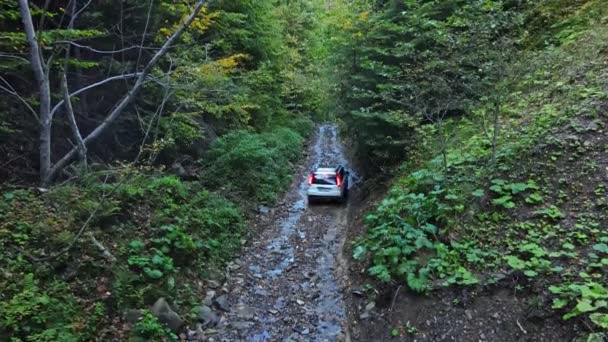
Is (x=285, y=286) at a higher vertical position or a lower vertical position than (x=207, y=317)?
lower

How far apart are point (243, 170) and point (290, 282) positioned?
6293mm

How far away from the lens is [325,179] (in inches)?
539

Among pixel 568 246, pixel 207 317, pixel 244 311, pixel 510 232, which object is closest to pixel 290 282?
pixel 244 311

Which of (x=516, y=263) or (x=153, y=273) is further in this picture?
(x=153, y=273)

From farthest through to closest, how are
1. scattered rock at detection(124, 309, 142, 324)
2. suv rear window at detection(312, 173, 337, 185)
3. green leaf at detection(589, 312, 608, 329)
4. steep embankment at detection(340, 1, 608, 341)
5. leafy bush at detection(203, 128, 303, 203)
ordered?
suv rear window at detection(312, 173, 337, 185), leafy bush at detection(203, 128, 303, 203), scattered rock at detection(124, 309, 142, 324), steep embankment at detection(340, 1, 608, 341), green leaf at detection(589, 312, 608, 329)

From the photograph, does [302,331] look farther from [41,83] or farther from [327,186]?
[327,186]

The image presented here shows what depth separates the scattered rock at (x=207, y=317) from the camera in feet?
22.1

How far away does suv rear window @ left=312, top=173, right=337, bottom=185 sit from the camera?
1362 cm

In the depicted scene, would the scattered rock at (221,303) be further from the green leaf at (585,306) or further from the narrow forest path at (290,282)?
the green leaf at (585,306)

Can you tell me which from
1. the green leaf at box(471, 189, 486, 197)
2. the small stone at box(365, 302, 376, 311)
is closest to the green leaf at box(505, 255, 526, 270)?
the green leaf at box(471, 189, 486, 197)

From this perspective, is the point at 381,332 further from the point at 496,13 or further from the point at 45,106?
the point at 45,106

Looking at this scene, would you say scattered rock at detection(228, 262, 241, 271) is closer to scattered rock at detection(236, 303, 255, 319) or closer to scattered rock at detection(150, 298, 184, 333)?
scattered rock at detection(236, 303, 255, 319)

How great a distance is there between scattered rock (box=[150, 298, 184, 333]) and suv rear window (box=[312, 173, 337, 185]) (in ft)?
26.5

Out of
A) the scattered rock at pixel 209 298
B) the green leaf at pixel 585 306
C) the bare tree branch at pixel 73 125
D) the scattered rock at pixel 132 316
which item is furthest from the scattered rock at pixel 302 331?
the bare tree branch at pixel 73 125
